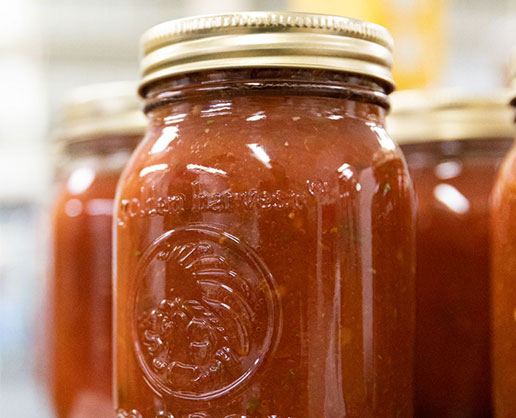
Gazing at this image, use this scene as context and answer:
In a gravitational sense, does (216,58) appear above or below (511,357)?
above

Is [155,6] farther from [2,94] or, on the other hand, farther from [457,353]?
[457,353]

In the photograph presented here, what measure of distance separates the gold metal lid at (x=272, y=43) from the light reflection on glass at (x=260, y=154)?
0.07 metres

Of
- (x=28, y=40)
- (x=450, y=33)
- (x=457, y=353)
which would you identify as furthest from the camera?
(x=450, y=33)

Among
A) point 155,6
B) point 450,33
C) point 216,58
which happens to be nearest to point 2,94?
point 155,6

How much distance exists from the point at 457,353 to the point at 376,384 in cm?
21

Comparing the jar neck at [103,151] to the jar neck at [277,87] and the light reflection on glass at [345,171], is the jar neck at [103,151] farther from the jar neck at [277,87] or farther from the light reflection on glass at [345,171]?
the light reflection on glass at [345,171]

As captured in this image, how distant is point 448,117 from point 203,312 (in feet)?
1.29

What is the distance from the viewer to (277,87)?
645 mm

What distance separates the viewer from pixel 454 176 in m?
0.87

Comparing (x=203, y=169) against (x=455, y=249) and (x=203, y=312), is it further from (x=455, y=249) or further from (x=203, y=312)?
(x=455, y=249)

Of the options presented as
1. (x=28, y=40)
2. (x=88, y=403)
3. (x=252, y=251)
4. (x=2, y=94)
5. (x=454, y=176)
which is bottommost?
(x=88, y=403)

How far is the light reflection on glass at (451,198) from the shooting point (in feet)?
2.77

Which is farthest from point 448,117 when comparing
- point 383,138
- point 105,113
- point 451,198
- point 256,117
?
point 105,113

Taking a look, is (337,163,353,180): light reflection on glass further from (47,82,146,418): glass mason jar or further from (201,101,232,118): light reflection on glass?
(47,82,146,418): glass mason jar
